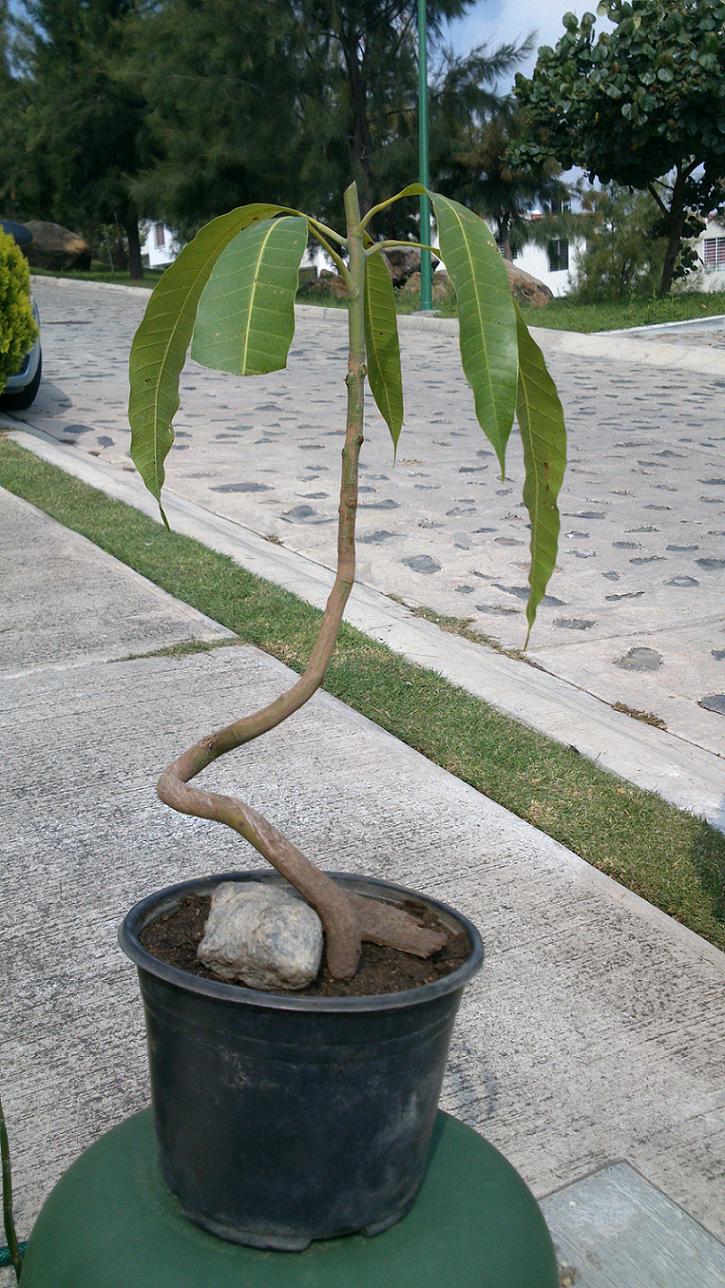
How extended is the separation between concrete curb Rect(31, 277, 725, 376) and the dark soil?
12.9 m

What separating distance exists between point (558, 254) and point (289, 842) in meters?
37.1

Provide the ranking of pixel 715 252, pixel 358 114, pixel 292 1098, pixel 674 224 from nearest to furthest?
pixel 292 1098 < pixel 674 224 < pixel 358 114 < pixel 715 252

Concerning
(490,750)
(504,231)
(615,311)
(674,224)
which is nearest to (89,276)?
(504,231)

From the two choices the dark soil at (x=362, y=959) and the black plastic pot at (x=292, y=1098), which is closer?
the black plastic pot at (x=292, y=1098)

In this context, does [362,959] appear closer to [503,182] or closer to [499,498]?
[499,498]

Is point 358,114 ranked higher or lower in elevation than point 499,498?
higher

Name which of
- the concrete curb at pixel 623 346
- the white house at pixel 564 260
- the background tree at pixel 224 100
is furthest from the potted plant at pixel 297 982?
the white house at pixel 564 260

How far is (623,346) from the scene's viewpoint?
592 inches

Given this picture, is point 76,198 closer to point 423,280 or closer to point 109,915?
point 423,280

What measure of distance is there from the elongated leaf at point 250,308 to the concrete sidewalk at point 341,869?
1505 millimetres

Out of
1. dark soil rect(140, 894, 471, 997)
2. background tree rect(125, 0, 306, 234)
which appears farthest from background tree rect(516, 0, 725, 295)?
dark soil rect(140, 894, 471, 997)

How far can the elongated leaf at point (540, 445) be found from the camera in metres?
1.50

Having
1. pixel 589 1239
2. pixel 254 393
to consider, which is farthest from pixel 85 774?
pixel 254 393

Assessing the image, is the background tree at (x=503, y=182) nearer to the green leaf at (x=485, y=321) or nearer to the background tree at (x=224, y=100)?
the background tree at (x=224, y=100)
